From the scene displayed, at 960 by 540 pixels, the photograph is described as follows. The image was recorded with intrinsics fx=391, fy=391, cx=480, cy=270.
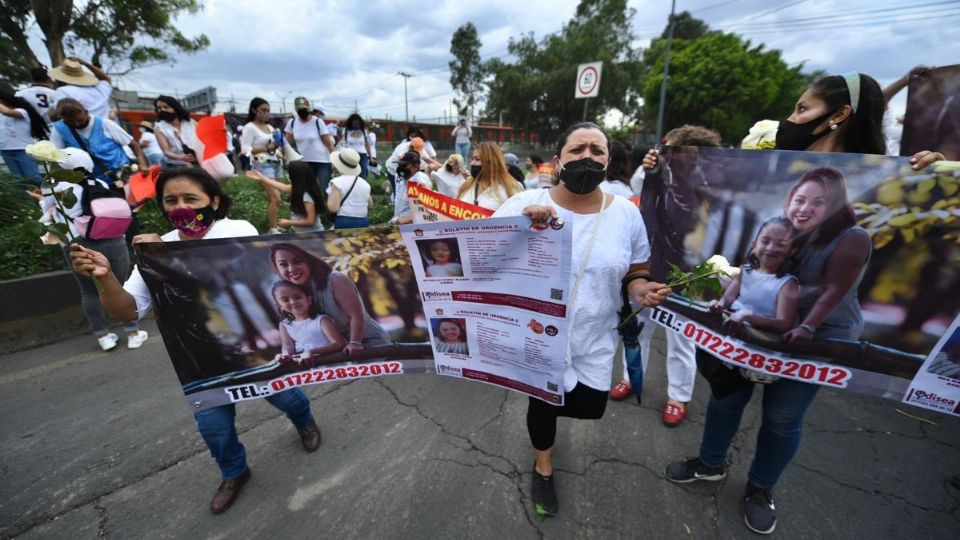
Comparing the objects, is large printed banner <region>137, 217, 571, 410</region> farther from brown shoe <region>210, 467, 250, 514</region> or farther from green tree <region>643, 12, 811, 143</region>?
green tree <region>643, 12, 811, 143</region>

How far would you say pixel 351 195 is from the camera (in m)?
4.39

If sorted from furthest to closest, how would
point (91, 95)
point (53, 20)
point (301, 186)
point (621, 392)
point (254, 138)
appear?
point (53, 20)
point (254, 138)
point (91, 95)
point (301, 186)
point (621, 392)

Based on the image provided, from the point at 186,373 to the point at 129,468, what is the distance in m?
1.12

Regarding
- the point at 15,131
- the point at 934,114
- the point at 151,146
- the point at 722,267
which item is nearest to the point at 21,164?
the point at 15,131

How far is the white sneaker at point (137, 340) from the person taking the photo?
3.74 metres

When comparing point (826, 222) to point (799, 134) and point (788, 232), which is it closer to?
point (788, 232)

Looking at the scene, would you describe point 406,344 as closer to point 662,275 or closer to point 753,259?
point 662,275

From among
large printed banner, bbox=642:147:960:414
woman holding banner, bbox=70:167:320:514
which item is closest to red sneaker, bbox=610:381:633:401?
large printed banner, bbox=642:147:960:414

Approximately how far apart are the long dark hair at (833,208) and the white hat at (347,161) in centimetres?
407

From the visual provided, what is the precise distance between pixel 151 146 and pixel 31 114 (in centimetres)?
129

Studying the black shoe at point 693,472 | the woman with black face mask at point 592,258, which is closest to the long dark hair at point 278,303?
the woman with black face mask at point 592,258

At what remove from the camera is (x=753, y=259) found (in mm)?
1789

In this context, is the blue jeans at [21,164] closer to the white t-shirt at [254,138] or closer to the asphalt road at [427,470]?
the white t-shirt at [254,138]

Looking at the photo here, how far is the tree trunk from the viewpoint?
1180 cm
